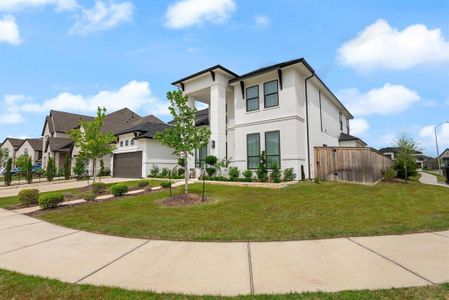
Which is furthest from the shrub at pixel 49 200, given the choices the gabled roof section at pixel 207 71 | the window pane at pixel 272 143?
the gabled roof section at pixel 207 71

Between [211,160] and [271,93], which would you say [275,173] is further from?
[271,93]

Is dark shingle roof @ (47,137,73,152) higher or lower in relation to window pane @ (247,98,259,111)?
lower

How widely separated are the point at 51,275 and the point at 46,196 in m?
7.52

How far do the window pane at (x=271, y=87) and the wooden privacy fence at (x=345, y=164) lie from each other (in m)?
4.89

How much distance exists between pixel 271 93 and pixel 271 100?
1.57ft

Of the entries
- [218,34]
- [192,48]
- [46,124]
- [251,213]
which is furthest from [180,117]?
[46,124]

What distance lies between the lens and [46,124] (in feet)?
140

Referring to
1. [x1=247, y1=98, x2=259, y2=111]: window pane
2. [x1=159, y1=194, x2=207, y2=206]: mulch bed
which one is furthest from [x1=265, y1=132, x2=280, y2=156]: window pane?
[x1=159, y1=194, x2=207, y2=206]: mulch bed

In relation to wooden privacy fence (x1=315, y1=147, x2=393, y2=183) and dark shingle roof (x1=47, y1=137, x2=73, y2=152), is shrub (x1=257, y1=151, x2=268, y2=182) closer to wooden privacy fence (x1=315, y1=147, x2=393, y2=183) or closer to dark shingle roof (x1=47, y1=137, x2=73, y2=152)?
wooden privacy fence (x1=315, y1=147, x2=393, y2=183)

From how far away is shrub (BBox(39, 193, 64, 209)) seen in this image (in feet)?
31.0

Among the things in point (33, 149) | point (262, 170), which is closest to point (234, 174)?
point (262, 170)

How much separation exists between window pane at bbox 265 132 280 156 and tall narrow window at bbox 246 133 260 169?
0.68 meters

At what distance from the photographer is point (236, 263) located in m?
3.94

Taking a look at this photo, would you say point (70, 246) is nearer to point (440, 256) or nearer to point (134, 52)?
point (440, 256)
